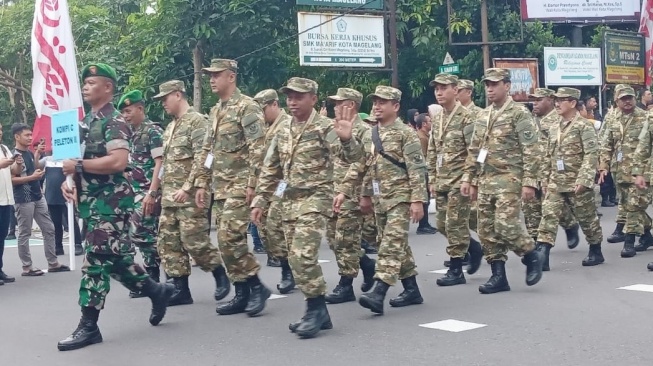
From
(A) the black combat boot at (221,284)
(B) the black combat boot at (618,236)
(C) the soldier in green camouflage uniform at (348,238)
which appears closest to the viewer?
(C) the soldier in green camouflage uniform at (348,238)

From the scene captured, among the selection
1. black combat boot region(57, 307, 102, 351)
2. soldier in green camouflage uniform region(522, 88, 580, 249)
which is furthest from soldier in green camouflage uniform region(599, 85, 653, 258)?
black combat boot region(57, 307, 102, 351)

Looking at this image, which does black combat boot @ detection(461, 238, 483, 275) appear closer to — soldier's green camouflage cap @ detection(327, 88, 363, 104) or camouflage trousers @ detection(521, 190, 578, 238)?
camouflage trousers @ detection(521, 190, 578, 238)

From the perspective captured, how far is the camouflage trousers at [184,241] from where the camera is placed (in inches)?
325

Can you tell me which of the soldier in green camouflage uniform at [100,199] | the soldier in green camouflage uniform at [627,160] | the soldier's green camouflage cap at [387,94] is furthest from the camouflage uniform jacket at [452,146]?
the soldier in green camouflage uniform at [100,199]

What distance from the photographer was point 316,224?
7.03m

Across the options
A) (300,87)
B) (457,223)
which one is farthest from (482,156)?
(300,87)

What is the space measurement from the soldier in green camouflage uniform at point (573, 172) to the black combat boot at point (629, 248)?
1.76 ft

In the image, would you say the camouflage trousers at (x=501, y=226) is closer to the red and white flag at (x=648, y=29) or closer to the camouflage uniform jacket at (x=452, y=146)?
the camouflage uniform jacket at (x=452, y=146)

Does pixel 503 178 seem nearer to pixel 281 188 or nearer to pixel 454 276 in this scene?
pixel 454 276

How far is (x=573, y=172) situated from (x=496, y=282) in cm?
252

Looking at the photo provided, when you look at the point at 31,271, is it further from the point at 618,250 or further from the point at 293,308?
the point at 618,250

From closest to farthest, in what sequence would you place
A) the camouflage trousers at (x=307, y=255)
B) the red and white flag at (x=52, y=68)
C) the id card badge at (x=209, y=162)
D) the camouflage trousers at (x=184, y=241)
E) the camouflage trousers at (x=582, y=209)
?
the camouflage trousers at (x=307, y=255), the id card badge at (x=209, y=162), the camouflage trousers at (x=184, y=241), the camouflage trousers at (x=582, y=209), the red and white flag at (x=52, y=68)

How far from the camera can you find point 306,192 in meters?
7.16

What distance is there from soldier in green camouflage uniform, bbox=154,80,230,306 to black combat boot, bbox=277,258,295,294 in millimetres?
618
